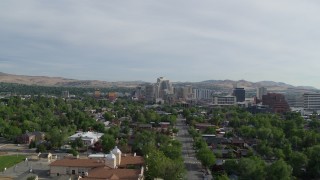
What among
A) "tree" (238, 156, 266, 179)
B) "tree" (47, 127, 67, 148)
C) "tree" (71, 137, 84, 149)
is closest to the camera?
"tree" (238, 156, 266, 179)

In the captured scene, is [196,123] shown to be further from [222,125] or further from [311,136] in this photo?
[311,136]

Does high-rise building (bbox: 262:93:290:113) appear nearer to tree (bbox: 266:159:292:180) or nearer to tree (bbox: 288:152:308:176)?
tree (bbox: 288:152:308:176)

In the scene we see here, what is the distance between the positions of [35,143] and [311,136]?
85.1ft

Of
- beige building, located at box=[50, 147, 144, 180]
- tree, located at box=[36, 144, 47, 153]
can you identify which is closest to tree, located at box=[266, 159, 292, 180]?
beige building, located at box=[50, 147, 144, 180]

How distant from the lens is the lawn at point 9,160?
1276 inches

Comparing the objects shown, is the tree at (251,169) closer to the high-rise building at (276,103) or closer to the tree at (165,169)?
the tree at (165,169)

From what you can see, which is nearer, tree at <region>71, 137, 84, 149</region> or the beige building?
the beige building

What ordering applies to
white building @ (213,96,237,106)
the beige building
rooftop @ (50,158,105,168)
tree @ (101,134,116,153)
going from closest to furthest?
1. the beige building
2. rooftop @ (50,158,105,168)
3. tree @ (101,134,116,153)
4. white building @ (213,96,237,106)

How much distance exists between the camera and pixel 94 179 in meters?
23.0

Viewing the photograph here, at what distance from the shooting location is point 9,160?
34.6 metres

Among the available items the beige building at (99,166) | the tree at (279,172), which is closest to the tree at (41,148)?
the beige building at (99,166)

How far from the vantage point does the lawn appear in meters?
32.4

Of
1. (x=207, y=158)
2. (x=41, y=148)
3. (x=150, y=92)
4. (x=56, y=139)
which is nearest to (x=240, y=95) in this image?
(x=150, y=92)

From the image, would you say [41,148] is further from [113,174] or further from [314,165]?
[314,165]
